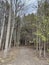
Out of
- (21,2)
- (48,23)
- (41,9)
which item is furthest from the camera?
(21,2)

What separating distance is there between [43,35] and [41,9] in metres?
3.84

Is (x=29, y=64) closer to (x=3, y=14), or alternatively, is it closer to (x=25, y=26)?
(x=3, y=14)

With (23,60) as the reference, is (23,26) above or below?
above

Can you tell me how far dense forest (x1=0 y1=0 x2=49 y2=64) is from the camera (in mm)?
18311

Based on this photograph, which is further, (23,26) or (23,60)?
(23,26)

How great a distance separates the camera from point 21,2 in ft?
88.9

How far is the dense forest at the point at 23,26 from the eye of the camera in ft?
60.1

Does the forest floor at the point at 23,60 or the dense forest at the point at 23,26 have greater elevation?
the dense forest at the point at 23,26

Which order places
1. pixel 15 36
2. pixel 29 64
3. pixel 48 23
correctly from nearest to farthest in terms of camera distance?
1. pixel 29 64
2. pixel 48 23
3. pixel 15 36

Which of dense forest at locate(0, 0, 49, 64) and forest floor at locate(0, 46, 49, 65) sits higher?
dense forest at locate(0, 0, 49, 64)

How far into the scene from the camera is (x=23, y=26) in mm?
40781

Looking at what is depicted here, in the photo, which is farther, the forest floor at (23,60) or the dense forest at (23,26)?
the dense forest at (23,26)

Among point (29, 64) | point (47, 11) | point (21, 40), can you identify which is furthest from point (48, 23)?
point (21, 40)

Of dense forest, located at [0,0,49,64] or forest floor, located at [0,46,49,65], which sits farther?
dense forest, located at [0,0,49,64]
